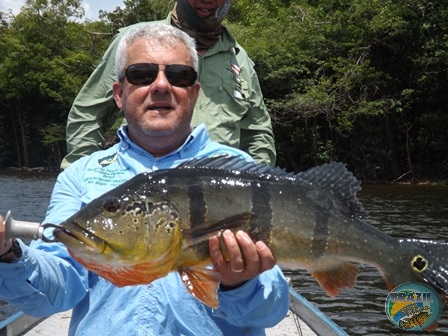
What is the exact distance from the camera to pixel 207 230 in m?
2.24

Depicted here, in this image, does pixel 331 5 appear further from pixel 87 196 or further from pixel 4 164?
pixel 4 164

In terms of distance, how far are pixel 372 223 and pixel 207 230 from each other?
13.4 m

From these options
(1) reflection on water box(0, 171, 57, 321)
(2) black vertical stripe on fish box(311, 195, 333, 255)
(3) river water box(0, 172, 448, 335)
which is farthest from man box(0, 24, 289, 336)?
(1) reflection on water box(0, 171, 57, 321)

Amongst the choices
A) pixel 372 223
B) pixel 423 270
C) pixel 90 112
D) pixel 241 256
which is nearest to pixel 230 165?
pixel 241 256

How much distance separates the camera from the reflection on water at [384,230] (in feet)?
28.0

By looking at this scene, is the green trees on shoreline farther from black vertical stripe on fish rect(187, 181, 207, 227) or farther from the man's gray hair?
black vertical stripe on fish rect(187, 181, 207, 227)

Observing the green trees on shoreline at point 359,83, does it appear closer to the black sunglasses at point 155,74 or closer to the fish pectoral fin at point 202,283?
the black sunglasses at point 155,74

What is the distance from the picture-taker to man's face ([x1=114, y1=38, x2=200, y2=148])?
2.86 m

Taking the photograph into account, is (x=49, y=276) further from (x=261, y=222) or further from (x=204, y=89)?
(x=204, y=89)

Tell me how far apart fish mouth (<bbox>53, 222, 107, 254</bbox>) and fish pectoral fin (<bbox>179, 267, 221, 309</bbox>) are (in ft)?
1.09

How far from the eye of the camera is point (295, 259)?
2359 millimetres

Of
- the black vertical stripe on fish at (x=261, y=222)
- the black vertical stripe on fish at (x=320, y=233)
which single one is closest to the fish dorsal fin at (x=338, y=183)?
the black vertical stripe on fish at (x=320, y=233)

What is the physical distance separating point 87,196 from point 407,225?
43.2 feet

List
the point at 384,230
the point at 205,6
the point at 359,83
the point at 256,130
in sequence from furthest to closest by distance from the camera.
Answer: the point at 359,83 < the point at 384,230 < the point at 256,130 < the point at 205,6
